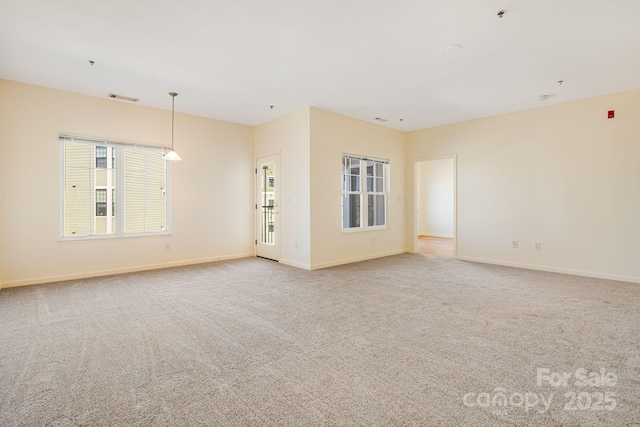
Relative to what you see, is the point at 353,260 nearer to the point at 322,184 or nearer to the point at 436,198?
the point at 322,184

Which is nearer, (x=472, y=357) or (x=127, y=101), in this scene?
(x=472, y=357)

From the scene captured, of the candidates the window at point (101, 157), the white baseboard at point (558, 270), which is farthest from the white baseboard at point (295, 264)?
the window at point (101, 157)

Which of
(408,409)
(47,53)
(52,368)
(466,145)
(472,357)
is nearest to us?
(408,409)

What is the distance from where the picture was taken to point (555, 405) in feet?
5.92

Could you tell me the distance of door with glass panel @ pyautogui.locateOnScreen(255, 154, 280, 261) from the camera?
6.19 meters

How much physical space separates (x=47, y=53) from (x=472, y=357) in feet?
17.5

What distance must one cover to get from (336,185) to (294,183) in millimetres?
808

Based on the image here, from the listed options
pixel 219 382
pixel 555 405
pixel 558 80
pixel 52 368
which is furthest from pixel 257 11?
pixel 558 80

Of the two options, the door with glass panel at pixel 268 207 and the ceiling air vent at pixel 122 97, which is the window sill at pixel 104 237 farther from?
the ceiling air vent at pixel 122 97

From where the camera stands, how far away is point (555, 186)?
530 cm

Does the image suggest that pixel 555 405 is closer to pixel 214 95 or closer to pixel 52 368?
pixel 52 368

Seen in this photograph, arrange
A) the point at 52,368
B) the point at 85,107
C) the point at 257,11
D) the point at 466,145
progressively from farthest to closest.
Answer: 1. the point at 466,145
2. the point at 85,107
3. the point at 257,11
4. the point at 52,368

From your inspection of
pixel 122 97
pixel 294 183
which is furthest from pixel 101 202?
pixel 294 183

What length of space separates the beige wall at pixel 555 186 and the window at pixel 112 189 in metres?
6.00
